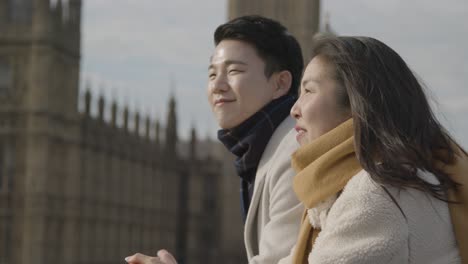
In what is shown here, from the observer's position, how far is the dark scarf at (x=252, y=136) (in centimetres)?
330

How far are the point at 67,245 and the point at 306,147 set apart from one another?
2513cm

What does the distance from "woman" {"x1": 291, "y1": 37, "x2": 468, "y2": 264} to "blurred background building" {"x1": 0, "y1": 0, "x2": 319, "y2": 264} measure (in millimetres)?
23245

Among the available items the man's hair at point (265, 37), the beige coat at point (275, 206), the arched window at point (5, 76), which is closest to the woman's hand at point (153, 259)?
the beige coat at point (275, 206)

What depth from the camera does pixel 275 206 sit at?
2.95 meters

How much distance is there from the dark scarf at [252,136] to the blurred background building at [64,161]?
2229 centimetres

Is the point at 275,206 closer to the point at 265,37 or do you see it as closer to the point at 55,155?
the point at 265,37

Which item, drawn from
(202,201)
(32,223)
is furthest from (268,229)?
(202,201)

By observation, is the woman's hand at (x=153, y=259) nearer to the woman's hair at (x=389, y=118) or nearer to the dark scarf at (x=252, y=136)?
the woman's hair at (x=389, y=118)

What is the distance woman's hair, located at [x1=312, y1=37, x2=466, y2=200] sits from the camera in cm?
224

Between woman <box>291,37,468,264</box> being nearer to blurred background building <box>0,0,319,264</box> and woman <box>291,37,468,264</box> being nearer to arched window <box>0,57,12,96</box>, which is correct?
blurred background building <box>0,0,319,264</box>

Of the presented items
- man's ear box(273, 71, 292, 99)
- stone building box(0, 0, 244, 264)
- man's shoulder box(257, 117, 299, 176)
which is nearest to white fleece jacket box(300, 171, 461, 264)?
man's shoulder box(257, 117, 299, 176)

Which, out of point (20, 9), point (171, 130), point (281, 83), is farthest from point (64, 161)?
point (281, 83)

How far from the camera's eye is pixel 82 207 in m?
28.3

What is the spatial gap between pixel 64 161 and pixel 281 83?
24.1 m
